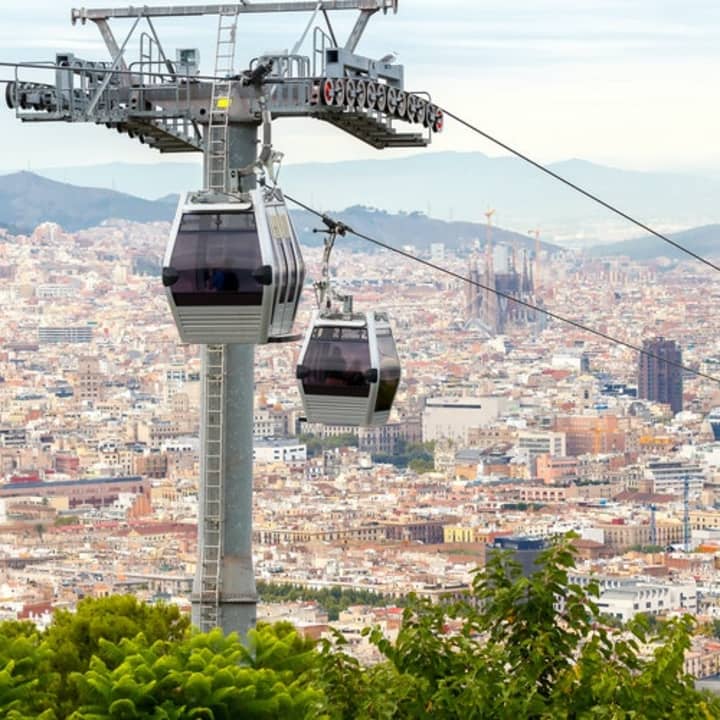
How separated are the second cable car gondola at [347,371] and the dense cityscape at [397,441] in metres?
34.5

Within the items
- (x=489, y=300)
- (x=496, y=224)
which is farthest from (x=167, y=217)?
(x=496, y=224)

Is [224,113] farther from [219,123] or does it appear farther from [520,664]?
[520,664]

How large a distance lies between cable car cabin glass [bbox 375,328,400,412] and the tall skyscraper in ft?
253

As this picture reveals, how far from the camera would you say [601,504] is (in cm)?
6988

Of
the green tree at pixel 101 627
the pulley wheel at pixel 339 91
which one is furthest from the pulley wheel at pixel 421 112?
the green tree at pixel 101 627

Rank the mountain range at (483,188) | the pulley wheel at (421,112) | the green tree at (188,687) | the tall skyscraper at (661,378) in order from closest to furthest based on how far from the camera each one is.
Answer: the green tree at (188,687) → the pulley wheel at (421,112) → the tall skyscraper at (661,378) → the mountain range at (483,188)

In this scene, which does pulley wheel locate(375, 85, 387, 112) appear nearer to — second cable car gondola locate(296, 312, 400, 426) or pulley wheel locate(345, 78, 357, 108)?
pulley wheel locate(345, 78, 357, 108)

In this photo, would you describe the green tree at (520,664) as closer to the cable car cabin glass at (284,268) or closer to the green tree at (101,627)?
the cable car cabin glass at (284,268)

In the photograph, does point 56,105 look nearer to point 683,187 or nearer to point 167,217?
point 167,217

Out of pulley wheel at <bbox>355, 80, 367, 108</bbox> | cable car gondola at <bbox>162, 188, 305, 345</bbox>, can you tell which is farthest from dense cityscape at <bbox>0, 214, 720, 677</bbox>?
cable car gondola at <bbox>162, 188, 305, 345</bbox>

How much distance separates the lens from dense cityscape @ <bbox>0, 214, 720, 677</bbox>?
59.7 m

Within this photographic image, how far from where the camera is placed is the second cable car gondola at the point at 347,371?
767 cm

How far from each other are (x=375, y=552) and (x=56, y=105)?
5696 cm

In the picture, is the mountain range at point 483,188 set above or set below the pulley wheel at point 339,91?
above
